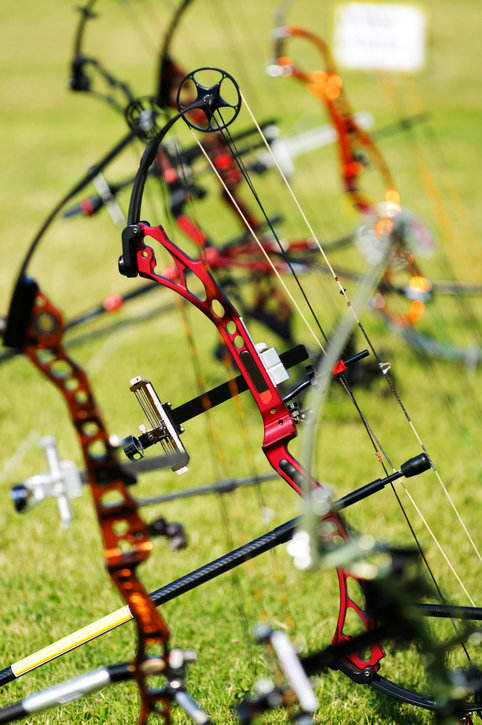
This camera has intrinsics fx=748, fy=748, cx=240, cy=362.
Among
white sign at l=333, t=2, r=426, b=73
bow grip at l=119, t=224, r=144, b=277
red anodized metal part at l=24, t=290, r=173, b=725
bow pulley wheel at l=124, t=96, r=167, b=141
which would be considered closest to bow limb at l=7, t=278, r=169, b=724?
red anodized metal part at l=24, t=290, r=173, b=725

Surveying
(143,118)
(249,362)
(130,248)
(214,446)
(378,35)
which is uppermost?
(378,35)

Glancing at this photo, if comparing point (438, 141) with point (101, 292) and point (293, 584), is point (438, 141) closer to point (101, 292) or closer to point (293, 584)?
point (101, 292)

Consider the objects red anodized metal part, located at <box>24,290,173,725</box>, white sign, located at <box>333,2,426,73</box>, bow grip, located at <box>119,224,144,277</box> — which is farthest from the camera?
white sign, located at <box>333,2,426,73</box>

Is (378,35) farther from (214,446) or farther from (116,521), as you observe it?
(116,521)

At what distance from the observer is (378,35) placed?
27.2 feet

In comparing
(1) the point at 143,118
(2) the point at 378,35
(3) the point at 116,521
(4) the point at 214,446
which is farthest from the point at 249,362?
(2) the point at 378,35

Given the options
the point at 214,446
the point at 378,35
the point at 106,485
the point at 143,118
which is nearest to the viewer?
the point at 106,485

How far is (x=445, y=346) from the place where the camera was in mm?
6441

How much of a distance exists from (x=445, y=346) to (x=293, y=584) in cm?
333

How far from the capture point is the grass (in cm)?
327

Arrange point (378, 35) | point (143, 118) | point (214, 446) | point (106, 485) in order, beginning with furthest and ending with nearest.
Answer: point (378, 35) < point (214, 446) < point (143, 118) < point (106, 485)

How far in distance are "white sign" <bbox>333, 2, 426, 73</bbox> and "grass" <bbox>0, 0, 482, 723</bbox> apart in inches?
63.1

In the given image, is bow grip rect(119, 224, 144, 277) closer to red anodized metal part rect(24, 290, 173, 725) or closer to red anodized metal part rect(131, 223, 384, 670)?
red anodized metal part rect(131, 223, 384, 670)

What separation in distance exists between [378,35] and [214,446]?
18.5ft
